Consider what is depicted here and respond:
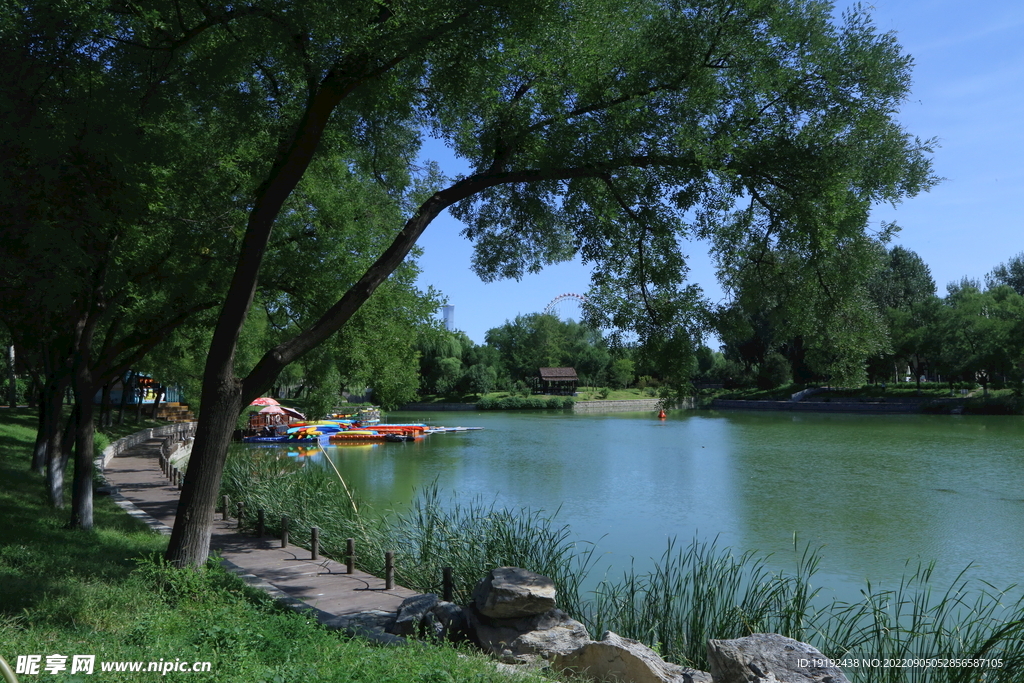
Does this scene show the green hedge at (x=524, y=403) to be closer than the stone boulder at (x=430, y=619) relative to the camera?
No

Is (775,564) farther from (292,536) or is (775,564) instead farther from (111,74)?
(111,74)

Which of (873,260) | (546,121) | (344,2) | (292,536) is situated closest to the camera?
(344,2)

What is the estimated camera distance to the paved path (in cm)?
831

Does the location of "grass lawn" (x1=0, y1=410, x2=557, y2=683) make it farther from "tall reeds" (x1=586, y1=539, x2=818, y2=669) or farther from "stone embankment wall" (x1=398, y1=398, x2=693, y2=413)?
"stone embankment wall" (x1=398, y1=398, x2=693, y2=413)

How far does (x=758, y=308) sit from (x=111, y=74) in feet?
24.9

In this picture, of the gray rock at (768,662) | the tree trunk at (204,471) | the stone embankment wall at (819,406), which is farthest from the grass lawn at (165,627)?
the stone embankment wall at (819,406)

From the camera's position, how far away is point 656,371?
8797mm

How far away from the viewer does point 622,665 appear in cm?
632

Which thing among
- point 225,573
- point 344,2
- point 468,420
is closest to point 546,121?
point 344,2

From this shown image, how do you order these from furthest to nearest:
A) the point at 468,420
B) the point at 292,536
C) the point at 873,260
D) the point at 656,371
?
the point at 468,420, the point at 292,536, the point at 656,371, the point at 873,260

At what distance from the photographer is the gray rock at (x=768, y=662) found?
221 inches

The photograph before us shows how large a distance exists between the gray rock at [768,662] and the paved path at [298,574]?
333 cm

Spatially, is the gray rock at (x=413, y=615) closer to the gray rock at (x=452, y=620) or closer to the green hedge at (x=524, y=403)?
the gray rock at (x=452, y=620)

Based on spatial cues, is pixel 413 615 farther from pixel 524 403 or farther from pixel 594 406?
pixel 524 403
